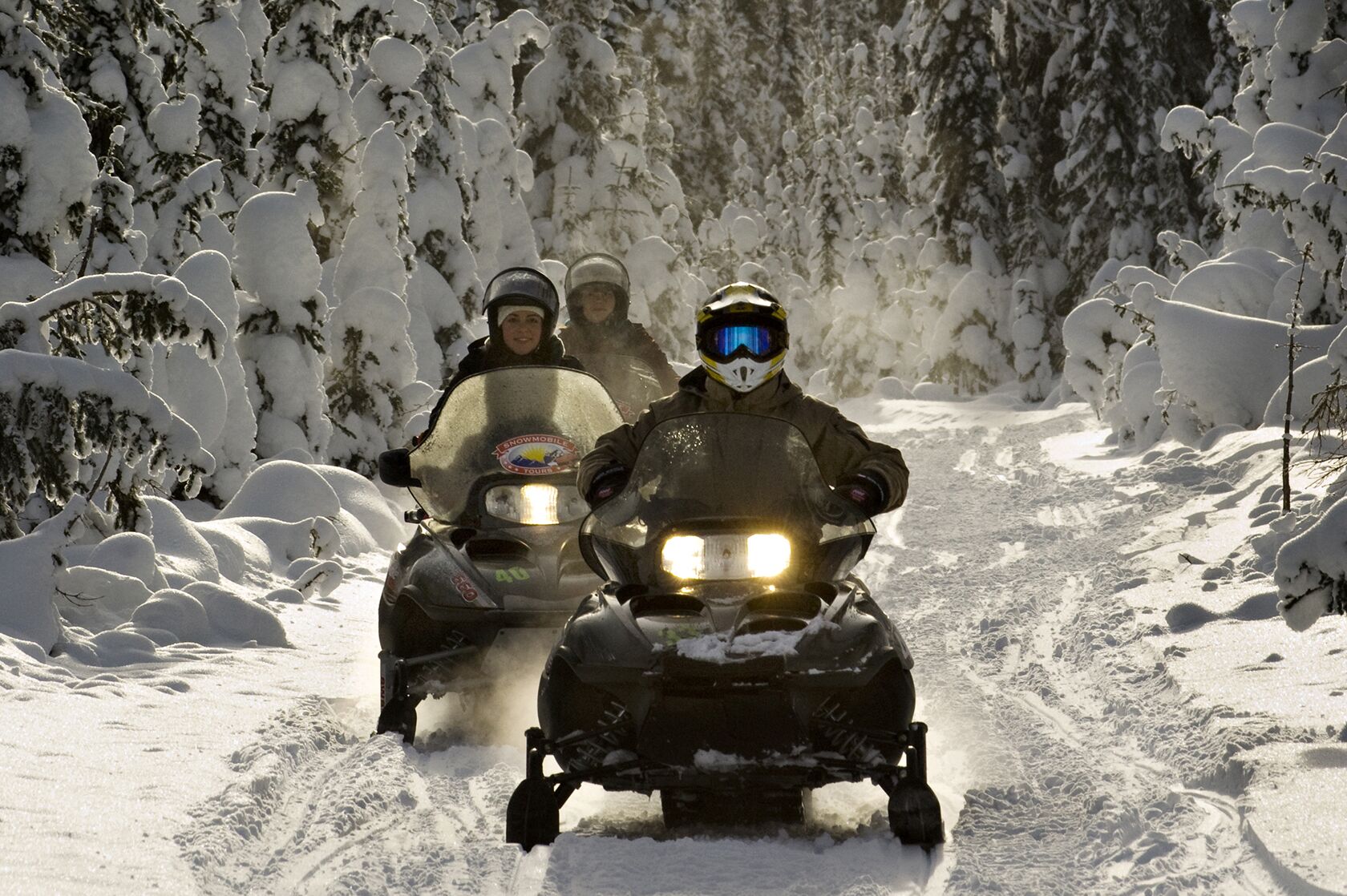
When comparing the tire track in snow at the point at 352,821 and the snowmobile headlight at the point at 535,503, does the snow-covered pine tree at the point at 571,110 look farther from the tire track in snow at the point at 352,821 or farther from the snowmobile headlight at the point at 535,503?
the tire track in snow at the point at 352,821

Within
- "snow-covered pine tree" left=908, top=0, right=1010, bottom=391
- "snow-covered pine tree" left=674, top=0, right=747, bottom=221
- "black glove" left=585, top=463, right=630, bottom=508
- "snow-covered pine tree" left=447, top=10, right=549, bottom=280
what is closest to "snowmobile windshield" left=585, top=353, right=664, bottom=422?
"black glove" left=585, top=463, right=630, bottom=508

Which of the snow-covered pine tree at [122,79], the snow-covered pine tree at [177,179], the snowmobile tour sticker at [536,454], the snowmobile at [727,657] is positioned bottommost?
the snowmobile at [727,657]

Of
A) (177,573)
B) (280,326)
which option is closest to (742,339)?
(177,573)

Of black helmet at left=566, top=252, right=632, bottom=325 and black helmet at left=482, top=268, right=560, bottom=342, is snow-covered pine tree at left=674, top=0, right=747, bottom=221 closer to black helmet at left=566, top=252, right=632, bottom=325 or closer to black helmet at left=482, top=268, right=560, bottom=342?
black helmet at left=566, top=252, right=632, bottom=325

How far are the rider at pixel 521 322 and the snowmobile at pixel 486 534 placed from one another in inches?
36.8

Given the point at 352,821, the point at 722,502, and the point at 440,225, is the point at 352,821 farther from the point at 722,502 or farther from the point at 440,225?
the point at 440,225

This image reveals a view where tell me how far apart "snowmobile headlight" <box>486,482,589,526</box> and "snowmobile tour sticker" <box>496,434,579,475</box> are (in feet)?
0.40

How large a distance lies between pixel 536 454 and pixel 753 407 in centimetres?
199

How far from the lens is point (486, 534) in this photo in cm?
759

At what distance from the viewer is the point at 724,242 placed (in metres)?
56.4

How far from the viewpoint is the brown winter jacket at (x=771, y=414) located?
618cm

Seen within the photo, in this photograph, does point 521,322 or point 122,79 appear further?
point 122,79

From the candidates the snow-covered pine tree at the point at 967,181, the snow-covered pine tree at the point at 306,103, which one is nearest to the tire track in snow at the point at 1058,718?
the snow-covered pine tree at the point at 306,103

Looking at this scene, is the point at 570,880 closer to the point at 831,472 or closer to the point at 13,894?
the point at 13,894
